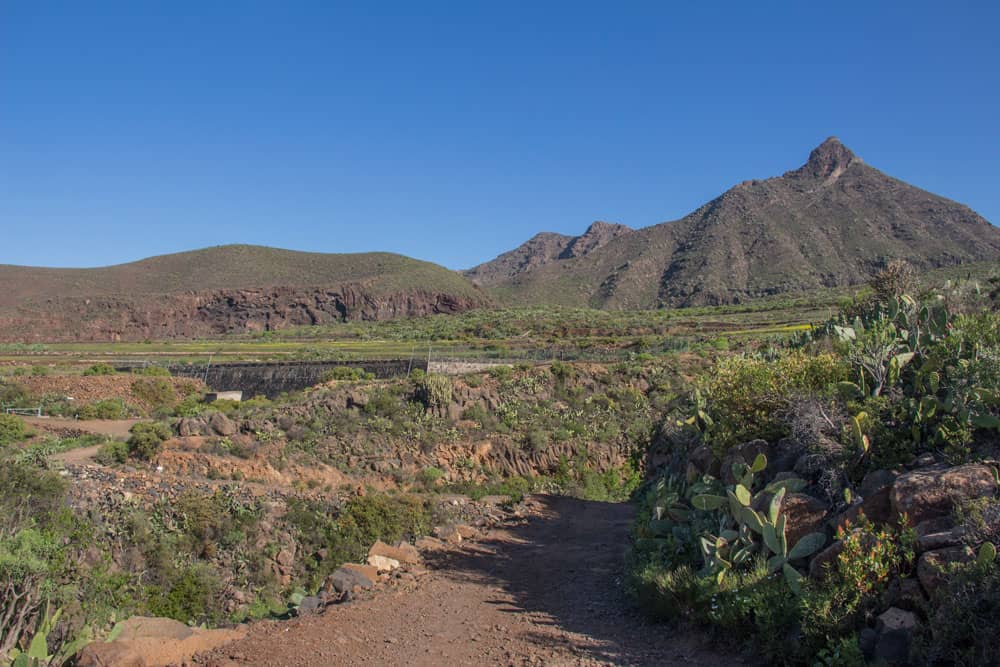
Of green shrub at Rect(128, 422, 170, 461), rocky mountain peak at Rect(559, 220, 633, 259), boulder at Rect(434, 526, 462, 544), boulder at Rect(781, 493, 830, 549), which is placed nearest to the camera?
boulder at Rect(781, 493, 830, 549)

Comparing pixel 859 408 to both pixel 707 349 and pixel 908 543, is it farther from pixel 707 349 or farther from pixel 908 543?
pixel 707 349

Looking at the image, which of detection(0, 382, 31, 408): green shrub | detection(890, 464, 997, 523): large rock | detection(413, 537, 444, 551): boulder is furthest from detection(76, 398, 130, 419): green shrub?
detection(890, 464, 997, 523): large rock

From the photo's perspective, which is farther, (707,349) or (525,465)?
(707,349)

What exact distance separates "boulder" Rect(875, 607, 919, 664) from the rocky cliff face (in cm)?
8516

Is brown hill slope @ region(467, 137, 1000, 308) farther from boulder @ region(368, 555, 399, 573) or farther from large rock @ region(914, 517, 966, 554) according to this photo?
large rock @ region(914, 517, 966, 554)

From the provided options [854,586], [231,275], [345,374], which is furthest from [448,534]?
[231,275]

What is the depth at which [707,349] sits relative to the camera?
33000mm

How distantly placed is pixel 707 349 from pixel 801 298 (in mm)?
39365

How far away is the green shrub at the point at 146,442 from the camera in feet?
60.5

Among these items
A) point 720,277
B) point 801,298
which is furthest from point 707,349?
point 720,277

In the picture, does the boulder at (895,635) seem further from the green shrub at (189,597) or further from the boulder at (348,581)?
the green shrub at (189,597)

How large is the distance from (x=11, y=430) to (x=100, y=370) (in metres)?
18.0

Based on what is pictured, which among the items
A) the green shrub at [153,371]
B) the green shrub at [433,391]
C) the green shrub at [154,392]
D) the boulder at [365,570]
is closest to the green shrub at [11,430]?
the green shrub at [154,392]

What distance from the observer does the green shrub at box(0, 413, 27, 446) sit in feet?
69.1
